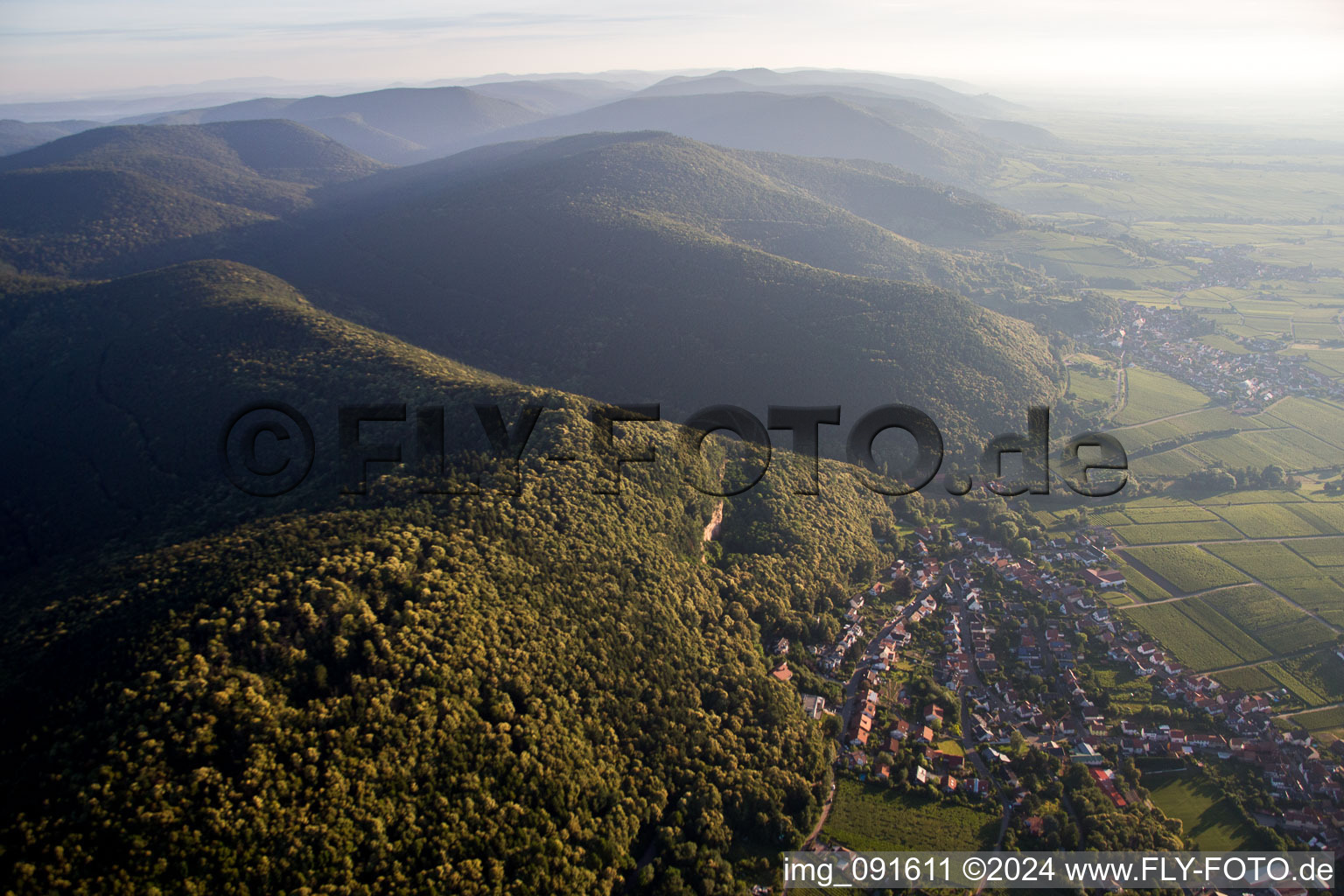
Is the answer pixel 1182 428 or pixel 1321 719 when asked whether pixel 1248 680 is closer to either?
pixel 1321 719

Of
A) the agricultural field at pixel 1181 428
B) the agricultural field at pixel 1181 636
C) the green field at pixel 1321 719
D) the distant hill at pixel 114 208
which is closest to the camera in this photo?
the green field at pixel 1321 719

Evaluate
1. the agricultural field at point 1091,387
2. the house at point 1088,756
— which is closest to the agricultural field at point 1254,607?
the house at point 1088,756

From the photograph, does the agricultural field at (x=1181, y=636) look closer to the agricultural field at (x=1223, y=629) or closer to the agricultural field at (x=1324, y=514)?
the agricultural field at (x=1223, y=629)

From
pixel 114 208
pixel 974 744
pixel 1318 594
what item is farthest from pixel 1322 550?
pixel 114 208

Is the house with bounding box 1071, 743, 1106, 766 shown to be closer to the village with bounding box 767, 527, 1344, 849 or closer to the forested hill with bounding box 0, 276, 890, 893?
the village with bounding box 767, 527, 1344, 849

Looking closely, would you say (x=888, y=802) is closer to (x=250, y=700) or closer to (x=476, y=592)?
(x=476, y=592)
